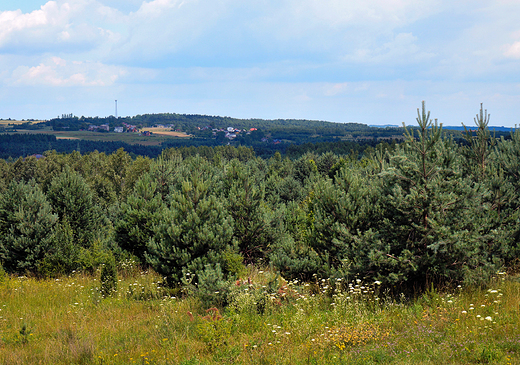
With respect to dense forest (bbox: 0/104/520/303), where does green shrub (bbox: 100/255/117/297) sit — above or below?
below

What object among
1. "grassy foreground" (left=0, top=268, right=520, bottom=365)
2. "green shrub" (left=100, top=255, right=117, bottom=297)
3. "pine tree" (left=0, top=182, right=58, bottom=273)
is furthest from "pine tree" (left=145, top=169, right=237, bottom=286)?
"pine tree" (left=0, top=182, right=58, bottom=273)

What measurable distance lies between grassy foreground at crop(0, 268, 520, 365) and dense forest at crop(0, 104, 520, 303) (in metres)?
0.80

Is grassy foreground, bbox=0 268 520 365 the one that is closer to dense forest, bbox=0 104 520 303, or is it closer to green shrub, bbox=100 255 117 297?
dense forest, bbox=0 104 520 303

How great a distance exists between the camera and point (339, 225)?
9.84m

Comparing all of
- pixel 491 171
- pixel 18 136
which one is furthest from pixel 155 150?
pixel 491 171

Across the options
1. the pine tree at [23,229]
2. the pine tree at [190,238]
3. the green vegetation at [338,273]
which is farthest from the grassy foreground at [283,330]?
the pine tree at [23,229]

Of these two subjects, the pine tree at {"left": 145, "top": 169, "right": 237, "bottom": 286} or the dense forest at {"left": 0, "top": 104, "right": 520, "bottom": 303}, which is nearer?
the dense forest at {"left": 0, "top": 104, "right": 520, "bottom": 303}

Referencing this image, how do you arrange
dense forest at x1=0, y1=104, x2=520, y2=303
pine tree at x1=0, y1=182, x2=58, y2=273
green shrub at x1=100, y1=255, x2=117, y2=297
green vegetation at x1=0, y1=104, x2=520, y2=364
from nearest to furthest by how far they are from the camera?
green vegetation at x1=0, y1=104, x2=520, y2=364
dense forest at x1=0, y1=104, x2=520, y2=303
green shrub at x1=100, y1=255, x2=117, y2=297
pine tree at x1=0, y1=182, x2=58, y2=273

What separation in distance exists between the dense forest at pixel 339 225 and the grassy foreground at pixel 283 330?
80 centimetres

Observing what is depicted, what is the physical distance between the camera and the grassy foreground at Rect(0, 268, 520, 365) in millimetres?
6195

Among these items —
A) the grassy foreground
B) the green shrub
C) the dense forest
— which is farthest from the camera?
the green shrub

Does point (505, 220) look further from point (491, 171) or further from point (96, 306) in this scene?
point (96, 306)

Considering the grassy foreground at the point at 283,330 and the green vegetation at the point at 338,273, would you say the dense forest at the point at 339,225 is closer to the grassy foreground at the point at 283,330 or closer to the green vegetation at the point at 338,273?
the green vegetation at the point at 338,273

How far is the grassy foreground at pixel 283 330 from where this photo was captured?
620 cm
